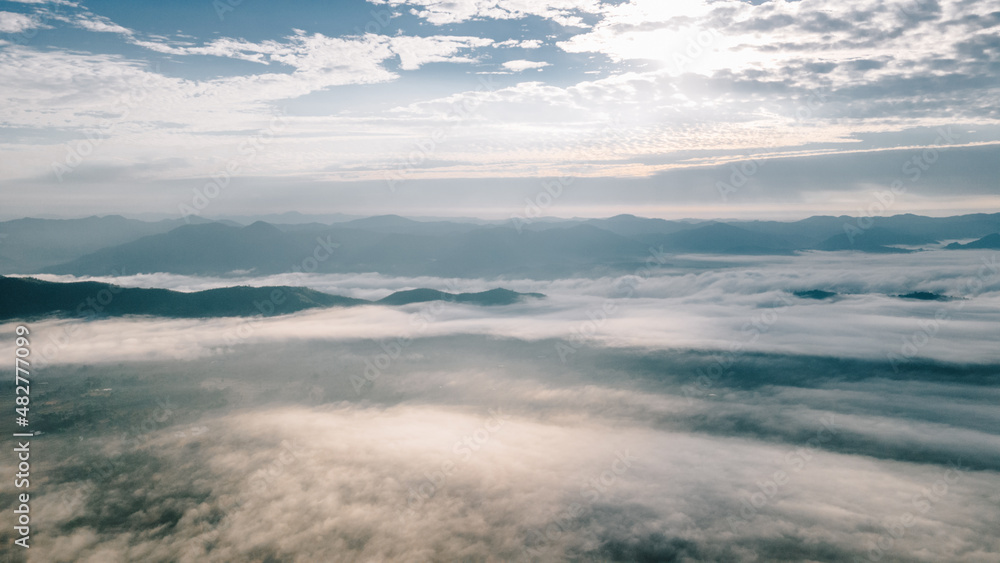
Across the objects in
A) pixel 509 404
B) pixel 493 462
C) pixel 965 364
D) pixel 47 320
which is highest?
pixel 47 320

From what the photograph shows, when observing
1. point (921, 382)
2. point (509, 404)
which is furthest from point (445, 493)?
point (921, 382)

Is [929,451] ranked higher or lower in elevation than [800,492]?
lower

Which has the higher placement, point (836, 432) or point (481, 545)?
point (481, 545)

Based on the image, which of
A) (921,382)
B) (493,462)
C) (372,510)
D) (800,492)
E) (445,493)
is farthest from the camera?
(921,382)

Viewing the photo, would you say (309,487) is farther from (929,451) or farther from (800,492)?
(929,451)

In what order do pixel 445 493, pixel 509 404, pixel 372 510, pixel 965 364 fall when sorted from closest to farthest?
pixel 372 510 < pixel 445 493 < pixel 509 404 < pixel 965 364

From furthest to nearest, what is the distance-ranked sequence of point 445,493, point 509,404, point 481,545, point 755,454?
1. point 509,404
2. point 755,454
3. point 445,493
4. point 481,545

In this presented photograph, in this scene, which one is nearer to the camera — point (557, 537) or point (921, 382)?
point (557, 537)

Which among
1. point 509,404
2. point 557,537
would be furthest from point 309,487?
point 509,404

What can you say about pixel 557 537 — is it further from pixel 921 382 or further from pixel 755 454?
pixel 921 382
